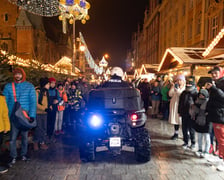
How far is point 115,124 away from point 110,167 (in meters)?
0.99

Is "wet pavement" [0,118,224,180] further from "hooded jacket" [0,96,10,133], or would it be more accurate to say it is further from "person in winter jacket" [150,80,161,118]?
"person in winter jacket" [150,80,161,118]

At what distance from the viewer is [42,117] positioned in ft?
18.9

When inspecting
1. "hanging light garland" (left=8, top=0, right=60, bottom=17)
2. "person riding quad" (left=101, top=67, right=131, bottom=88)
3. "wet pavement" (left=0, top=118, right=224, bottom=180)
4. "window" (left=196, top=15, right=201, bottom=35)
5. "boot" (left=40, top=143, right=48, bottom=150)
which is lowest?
"wet pavement" (left=0, top=118, right=224, bottom=180)

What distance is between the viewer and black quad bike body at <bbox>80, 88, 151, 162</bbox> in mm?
4242

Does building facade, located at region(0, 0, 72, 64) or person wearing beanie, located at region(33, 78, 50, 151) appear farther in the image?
building facade, located at region(0, 0, 72, 64)

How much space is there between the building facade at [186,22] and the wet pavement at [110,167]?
13.3 meters

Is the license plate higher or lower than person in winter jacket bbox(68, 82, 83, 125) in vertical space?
lower

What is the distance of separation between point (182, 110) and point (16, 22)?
127 feet

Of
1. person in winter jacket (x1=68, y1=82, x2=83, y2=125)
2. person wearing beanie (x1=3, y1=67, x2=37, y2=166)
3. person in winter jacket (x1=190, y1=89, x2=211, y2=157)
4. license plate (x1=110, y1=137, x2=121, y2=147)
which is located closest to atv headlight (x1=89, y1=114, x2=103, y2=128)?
license plate (x1=110, y1=137, x2=121, y2=147)

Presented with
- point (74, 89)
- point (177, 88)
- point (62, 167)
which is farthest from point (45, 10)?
point (62, 167)

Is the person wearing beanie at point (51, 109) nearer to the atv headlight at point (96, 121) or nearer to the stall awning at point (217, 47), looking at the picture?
the atv headlight at point (96, 121)

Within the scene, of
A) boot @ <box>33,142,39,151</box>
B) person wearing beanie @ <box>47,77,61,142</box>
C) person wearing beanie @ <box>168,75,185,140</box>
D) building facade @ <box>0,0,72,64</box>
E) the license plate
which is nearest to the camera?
the license plate

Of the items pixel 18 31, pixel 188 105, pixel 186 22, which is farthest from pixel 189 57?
pixel 18 31

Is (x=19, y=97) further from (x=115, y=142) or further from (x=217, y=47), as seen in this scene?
(x=217, y=47)
